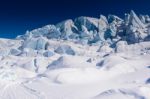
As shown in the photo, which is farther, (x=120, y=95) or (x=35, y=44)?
(x=35, y=44)

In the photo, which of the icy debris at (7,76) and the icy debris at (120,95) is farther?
the icy debris at (7,76)

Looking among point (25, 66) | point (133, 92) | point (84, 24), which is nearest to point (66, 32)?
point (84, 24)

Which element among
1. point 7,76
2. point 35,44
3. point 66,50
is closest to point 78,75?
point 7,76

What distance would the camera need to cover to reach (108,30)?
10862cm

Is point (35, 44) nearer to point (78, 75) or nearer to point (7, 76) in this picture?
point (7, 76)

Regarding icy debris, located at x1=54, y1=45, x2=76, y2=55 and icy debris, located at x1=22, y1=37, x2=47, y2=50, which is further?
icy debris, located at x1=22, y1=37, x2=47, y2=50

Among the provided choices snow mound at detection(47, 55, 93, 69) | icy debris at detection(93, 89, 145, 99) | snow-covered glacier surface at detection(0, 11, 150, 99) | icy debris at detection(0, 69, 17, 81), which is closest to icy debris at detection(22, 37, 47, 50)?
snow-covered glacier surface at detection(0, 11, 150, 99)

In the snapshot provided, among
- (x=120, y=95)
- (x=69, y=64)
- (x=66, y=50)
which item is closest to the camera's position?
(x=120, y=95)

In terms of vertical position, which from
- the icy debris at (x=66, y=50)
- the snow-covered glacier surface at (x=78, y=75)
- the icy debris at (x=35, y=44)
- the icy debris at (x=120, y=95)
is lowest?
the icy debris at (x=120, y=95)

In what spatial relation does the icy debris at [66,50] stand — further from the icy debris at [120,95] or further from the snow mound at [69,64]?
the icy debris at [120,95]

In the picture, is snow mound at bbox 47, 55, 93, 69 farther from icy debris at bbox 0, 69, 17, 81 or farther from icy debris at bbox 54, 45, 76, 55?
icy debris at bbox 54, 45, 76, 55

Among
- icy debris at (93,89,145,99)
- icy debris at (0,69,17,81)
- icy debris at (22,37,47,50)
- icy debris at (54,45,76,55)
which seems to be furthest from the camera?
icy debris at (22,37,47,50)

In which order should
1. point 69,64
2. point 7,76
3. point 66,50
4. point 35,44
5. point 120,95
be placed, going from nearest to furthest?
point 120,95 → point 7,76 → point 69,64 → point 66,50 → point 35,44

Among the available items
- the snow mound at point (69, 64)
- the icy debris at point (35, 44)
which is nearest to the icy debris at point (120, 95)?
the snow mound at point (69, 64)
